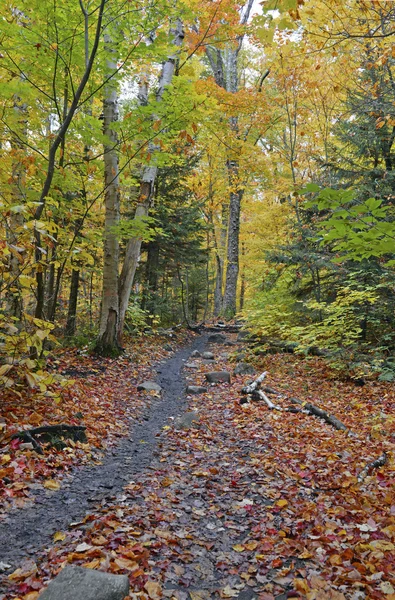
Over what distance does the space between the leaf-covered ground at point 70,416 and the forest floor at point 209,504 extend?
0.02 meters

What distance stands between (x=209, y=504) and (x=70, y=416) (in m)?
2.42

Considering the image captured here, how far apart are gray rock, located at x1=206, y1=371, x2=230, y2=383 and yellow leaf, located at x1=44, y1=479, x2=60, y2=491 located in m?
5.80

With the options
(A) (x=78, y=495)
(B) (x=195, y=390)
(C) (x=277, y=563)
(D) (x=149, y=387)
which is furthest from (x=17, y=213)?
(C) (x=277, y=563)

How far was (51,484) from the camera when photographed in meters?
3.81

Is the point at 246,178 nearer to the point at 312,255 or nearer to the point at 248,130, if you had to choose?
the point at 248,130

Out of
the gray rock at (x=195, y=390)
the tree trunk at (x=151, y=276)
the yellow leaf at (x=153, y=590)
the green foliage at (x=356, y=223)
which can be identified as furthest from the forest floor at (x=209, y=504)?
the tree trunk at (x=151, y=276)

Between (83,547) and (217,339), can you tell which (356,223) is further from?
(217,339)

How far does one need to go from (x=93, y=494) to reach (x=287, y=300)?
9.61m

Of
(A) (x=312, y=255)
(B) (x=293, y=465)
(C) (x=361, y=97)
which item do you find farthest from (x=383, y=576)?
(C) (x=361, y=97)

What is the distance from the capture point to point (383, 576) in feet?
8.77

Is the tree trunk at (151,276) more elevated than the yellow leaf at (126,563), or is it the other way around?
the tree trunk at (151,276)

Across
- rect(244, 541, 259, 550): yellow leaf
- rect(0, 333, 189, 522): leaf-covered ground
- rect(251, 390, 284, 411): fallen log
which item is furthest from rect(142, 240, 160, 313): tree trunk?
rect(244, 541, 259, 550): yellow leaf

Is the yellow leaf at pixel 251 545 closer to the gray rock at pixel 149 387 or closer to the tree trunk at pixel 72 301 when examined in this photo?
the gray rock at pixel 149 387

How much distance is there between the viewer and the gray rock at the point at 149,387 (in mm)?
8000
